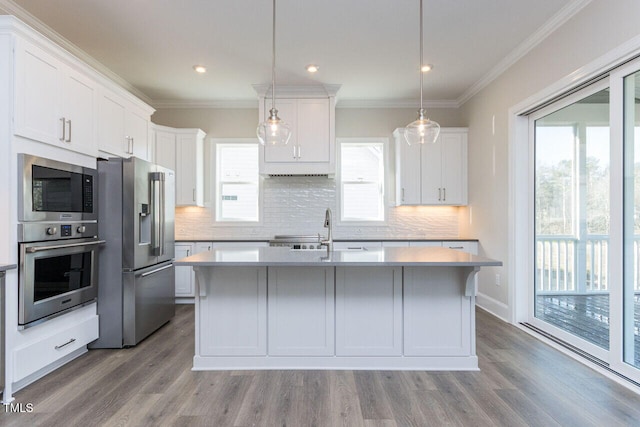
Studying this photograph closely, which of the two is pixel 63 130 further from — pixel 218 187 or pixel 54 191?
pixel 218 187

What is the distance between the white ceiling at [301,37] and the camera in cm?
278

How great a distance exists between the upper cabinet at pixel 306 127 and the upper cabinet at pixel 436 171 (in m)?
1.07

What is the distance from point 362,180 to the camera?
509 cm

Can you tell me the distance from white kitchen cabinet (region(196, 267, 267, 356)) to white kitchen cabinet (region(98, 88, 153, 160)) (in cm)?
175

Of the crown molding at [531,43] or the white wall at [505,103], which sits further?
the crown molding at [531,43]

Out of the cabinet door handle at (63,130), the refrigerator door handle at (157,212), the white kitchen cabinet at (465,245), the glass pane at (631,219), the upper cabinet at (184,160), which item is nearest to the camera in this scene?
the glass pane at (631,219)

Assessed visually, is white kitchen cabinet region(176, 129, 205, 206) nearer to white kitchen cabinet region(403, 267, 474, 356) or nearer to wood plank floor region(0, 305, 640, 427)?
wood plank floor region(0, 305, 640, 427)

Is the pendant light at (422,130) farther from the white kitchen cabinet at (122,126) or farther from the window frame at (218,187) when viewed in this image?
the window frame at (218,187)

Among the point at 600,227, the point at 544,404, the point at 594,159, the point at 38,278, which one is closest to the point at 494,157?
the point at 594,159

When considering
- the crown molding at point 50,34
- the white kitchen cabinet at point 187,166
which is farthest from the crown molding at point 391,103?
the crown molding at point 50,34

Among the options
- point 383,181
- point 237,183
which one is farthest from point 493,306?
point 237,183

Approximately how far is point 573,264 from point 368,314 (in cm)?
194

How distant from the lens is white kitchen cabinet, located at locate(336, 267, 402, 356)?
257cm

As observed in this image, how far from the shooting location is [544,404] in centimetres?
208
